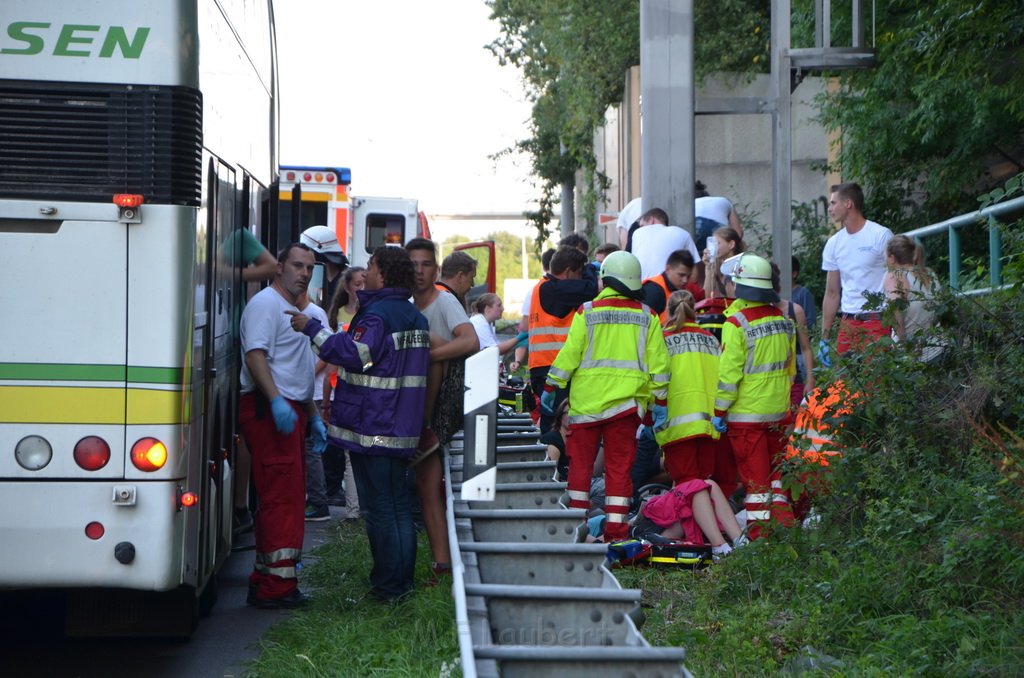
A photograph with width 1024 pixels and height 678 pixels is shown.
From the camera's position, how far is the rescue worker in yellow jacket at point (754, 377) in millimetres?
9414

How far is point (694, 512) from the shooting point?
921 centimetres

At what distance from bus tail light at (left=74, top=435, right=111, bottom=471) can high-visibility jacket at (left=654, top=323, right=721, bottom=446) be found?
451cm

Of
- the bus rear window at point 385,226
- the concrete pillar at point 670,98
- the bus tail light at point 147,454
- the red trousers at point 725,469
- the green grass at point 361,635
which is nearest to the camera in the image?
the bus tail light at point 147,454

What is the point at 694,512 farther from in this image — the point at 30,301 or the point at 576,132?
the point at 576,132

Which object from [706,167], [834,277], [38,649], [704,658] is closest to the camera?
[704,658]

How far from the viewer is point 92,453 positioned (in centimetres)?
618

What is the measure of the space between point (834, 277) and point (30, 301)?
7038 mm

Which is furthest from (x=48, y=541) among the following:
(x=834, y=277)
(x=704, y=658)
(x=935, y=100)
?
(x=935, y=100)

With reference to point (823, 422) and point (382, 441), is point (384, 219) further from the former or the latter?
point (382, 441)

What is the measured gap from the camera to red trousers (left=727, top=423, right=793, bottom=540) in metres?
9.27

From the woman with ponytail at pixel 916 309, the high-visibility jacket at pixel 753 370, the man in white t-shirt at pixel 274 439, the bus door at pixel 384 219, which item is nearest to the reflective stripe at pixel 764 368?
the high-visibility jacket at pixel 753 370

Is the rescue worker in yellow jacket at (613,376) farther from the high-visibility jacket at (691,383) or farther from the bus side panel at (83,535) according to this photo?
the bus side panel at (83,535)

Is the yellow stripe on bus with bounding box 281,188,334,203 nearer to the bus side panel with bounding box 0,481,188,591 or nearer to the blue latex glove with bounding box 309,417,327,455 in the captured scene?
the blue latex glove with bounding box 309,417,327,455

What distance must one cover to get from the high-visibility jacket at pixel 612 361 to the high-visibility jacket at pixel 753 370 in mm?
418
